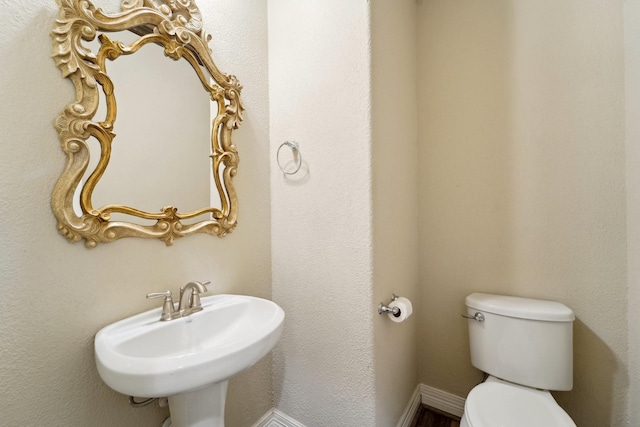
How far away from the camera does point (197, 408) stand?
79cm

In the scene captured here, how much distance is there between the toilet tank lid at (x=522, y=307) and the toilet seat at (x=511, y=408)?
31cm

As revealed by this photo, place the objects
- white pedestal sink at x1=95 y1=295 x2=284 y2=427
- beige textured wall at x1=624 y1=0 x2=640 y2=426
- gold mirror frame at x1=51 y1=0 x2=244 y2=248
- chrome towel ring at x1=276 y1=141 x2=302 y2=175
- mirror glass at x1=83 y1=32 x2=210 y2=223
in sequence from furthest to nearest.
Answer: chrome towel ring at x1=276 y1=141 x2=302 y2=175 < beige textured wall at x1=624 y1=0 x2=640 y2=426 < mirror glass at x1=83 y1=32 x2=210 y2=223 < gold mirror frame at x1=51 y1=0 x2=244 y2=248 < white pedestal sink at x1=95 y1=295 x2=284 y2=427

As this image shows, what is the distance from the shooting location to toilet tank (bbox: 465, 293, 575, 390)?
3.58 feet

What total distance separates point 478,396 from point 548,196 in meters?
1.00

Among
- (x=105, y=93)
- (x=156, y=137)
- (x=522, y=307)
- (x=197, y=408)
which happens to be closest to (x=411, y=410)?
(x=522, y=307)

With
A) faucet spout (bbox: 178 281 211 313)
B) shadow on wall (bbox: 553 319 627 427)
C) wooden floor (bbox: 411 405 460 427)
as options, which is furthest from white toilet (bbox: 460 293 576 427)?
faucet spout (bbox: 178 281 211 313)

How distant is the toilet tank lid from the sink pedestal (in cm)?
122

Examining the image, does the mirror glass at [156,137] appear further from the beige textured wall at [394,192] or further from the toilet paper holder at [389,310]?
the toilet paper holder at [389,310]

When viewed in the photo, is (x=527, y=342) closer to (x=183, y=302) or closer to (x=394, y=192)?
(x=394, y=192)

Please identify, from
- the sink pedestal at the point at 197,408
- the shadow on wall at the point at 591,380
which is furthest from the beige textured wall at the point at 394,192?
the shadow on wall at the point at 591,380

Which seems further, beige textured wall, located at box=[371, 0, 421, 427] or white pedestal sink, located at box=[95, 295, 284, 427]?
beige textured wall, located at box=[371, 0, 421, 427]

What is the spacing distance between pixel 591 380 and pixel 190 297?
1848 millimetres

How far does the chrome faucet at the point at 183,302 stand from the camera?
88 cm

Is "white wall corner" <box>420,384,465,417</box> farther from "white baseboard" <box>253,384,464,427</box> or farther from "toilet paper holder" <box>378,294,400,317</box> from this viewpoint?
"toilet paper holder" <box>378,294,400,317</box>
